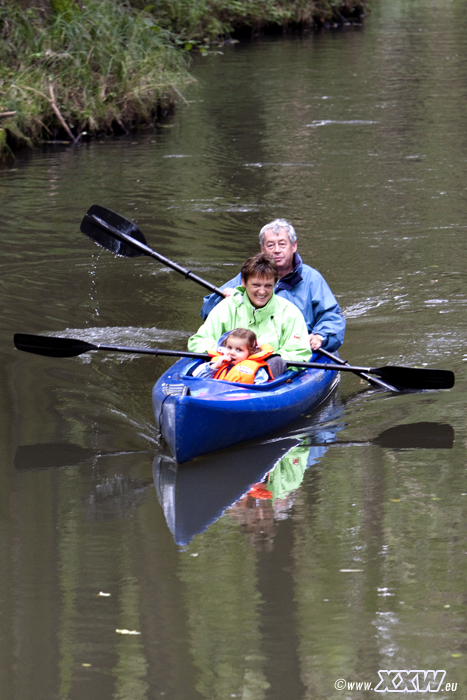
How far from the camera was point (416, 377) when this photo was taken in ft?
17.3

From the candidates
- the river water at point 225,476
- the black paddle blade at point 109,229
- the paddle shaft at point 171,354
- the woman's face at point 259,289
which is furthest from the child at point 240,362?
the black paddle blade at point 109,229

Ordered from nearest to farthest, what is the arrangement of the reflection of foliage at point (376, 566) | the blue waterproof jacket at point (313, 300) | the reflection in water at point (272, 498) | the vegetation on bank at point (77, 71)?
1. the reflection of foliage at point (376, 566)
2. the reflection in water at point (272, 498)
3. the blue waterproof jacket at point (313, 300)
4. the vegetation on bank at point (77, 71)

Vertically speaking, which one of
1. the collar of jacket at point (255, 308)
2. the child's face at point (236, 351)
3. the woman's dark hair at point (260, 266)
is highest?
the woman's dark hair at point (260, 266)

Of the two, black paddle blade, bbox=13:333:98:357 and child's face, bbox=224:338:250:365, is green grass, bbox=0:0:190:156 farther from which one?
child's face, bbox=224:338:250:365

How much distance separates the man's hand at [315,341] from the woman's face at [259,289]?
49 cm

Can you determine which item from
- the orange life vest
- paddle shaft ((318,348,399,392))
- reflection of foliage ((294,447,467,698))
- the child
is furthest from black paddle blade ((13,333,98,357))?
reflection of foliage ((294,447,467,698))

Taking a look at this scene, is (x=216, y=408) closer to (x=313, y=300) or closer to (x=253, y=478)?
(x=253, y=478)

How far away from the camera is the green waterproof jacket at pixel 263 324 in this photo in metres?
5.25

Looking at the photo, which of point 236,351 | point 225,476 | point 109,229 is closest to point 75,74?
point 109,229

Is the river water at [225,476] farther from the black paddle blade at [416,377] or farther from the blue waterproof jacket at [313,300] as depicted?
the blue waterproof jacket at [313,300]

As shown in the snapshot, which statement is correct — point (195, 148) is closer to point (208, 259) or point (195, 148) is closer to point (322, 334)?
point (208, 259)

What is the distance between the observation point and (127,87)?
1362 centimetres

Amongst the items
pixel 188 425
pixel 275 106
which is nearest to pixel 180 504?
pixel 188 425

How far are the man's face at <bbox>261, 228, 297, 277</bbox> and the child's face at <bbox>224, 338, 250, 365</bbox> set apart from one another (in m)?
0.85
